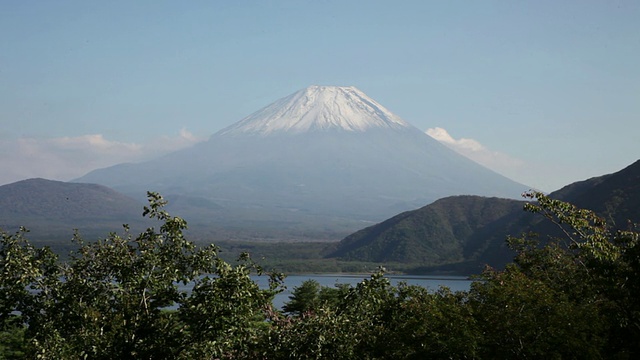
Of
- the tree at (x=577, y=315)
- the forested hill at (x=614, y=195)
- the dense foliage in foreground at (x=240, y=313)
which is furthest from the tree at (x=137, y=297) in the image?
the forested hill at (x=614, y=195)

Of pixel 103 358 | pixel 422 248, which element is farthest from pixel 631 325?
pixel 422 248

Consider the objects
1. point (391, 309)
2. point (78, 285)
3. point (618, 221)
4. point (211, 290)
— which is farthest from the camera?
point (618, 221)

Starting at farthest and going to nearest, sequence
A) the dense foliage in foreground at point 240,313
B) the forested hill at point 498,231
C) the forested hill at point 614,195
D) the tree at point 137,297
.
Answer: the forested hill at point 498,231, the forested hill at point 614,195, the dense foliage in foreground at point 240,313, the tree at point 137,297

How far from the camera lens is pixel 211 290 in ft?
46.7

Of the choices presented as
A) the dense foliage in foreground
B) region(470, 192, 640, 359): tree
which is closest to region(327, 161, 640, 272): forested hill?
region(470, 192, 640, 359): tree

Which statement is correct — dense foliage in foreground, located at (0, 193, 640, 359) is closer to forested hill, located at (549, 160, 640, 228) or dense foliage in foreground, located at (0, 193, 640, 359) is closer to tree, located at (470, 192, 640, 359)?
tree, located at (470, 192, 640, 359)

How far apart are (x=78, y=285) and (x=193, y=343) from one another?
4.15 m

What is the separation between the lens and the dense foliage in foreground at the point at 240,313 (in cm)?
1488

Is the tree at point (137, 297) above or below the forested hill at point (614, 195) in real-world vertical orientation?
below

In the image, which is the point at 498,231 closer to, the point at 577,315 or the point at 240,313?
the point at 577,315

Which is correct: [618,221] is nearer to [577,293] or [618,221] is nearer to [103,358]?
[577,293]

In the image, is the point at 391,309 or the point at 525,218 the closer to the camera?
the point at 391,309

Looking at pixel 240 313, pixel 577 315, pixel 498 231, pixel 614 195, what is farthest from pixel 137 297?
pixel 498 231

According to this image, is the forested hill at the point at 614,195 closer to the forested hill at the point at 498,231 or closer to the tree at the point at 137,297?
the forested hill at the point at 498,231
